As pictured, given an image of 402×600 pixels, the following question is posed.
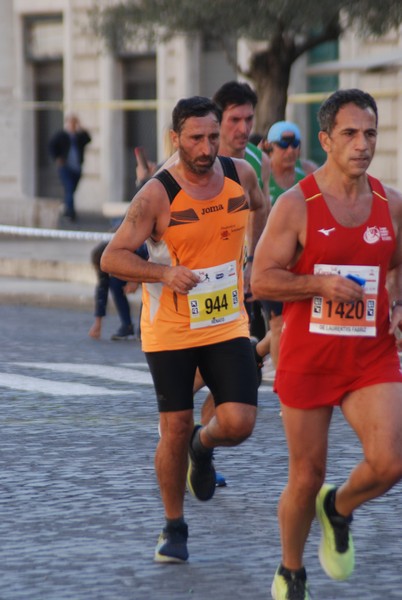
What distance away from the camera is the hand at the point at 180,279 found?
6652mm

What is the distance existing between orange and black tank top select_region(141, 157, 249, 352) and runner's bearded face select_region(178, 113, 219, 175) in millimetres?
111

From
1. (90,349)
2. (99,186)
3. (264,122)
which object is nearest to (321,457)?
(90,349)

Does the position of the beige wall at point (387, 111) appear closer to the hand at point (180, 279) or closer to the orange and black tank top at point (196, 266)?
the orange and black tank top at point (196, 266)

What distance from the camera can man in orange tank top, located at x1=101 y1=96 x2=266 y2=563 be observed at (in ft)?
22.4

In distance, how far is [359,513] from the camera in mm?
7531

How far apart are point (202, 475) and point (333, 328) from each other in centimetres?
178

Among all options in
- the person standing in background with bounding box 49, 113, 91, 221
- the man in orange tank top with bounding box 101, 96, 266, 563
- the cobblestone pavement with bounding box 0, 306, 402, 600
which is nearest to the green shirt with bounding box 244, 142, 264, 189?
the cobblestone pavement with bounding box 0, 306, 402, 600

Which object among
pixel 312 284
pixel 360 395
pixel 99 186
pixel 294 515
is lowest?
pixel 99 186

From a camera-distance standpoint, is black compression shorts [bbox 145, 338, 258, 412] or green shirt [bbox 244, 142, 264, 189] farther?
green shirt [bbox 244, 142, 264, 189]

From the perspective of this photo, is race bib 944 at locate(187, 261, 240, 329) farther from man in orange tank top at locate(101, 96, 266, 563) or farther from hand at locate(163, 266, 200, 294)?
hand at locate(163, 266, 200, 294)

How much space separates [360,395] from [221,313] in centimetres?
115

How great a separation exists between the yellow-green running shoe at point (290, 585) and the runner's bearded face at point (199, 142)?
1.69 meters

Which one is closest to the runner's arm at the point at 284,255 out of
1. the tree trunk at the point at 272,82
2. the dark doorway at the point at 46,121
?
the tree trunk at the point at 272,82

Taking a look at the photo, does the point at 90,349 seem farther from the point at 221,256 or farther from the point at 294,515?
the point at 294,515
